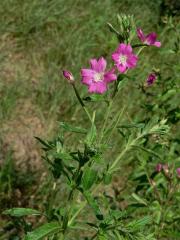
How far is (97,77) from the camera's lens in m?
1.97

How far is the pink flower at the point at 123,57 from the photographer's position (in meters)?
1.88

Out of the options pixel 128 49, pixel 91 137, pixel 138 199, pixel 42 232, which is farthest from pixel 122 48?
pixel 138 199

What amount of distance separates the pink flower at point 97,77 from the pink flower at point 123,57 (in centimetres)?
4

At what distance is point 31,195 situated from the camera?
338 centimetres

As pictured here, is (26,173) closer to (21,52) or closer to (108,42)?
(21,52)

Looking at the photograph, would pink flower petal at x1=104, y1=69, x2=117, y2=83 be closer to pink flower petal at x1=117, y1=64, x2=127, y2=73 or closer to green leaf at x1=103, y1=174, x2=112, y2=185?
pink flower petal at x1=117, y1=64, x2=127, y2=73

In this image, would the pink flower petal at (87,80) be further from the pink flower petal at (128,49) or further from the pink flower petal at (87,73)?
the pink flower petal at (128,49)

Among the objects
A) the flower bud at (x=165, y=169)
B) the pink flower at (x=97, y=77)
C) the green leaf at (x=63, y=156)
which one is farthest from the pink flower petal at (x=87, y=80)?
the flower bud at (x=165, y=169)

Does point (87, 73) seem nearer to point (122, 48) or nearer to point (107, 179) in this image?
point (122, 48)

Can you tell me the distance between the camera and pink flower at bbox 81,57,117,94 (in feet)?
6.29

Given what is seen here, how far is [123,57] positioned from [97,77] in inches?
6.0

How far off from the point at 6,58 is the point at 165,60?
1650mm

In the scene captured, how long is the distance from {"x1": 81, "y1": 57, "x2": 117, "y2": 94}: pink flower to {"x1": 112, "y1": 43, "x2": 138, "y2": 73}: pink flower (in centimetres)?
4

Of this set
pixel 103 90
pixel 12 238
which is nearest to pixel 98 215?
pixel 103 90
